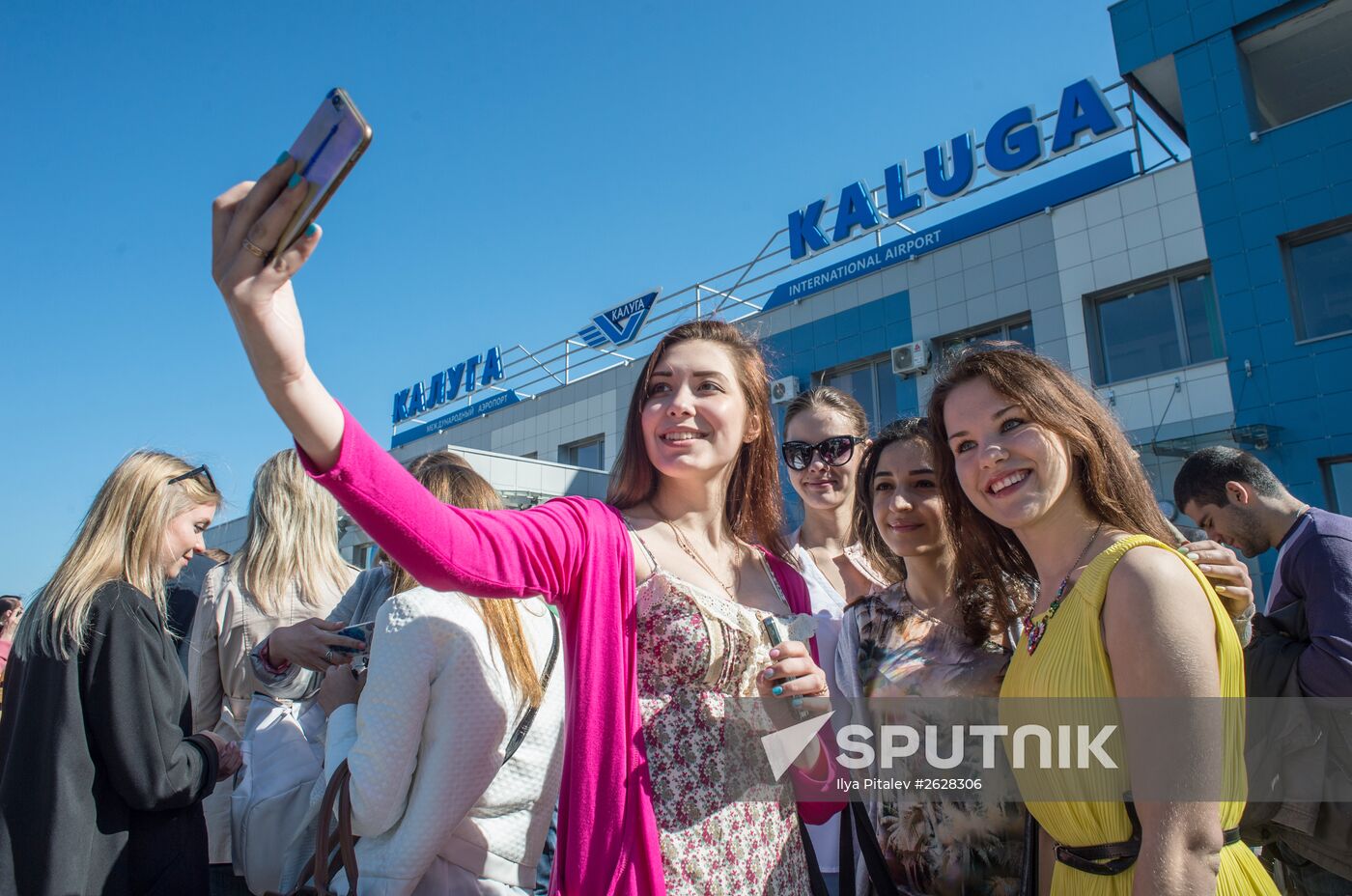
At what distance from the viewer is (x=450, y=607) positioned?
1.98 m

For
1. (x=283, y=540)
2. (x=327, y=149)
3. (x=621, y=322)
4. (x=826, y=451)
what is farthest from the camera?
(x=621, y=322)

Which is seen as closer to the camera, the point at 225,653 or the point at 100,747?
the point at 100,747

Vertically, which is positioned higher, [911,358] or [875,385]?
[911,358]

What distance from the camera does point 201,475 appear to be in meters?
2.75

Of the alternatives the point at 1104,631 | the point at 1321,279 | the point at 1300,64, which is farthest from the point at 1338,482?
the point at 1104,631

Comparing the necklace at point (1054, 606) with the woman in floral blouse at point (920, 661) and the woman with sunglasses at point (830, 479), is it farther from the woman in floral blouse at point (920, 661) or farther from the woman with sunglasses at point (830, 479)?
the woman with sunglasses at point (830, 479)

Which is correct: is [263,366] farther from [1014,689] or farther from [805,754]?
[1014,689]

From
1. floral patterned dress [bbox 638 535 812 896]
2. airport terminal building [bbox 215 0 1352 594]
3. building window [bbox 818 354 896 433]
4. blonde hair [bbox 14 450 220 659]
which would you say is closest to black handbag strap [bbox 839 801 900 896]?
floral patterned dress [bbox 638 535 812 896]

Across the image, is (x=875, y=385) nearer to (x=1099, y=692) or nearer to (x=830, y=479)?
(x=830, y=479)

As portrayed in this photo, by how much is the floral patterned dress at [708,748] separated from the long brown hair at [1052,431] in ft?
2.62

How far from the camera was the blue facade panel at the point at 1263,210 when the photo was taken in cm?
867

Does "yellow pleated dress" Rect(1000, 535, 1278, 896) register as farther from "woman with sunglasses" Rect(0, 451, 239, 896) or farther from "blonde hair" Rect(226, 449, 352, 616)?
"blonde hair" Rect(226, 449, 352, 616)

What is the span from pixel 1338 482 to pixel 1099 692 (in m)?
9.46

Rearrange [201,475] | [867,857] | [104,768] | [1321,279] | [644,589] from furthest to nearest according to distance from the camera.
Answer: [1321,279], [201,475], [104,768], [867,857], [644,589]
